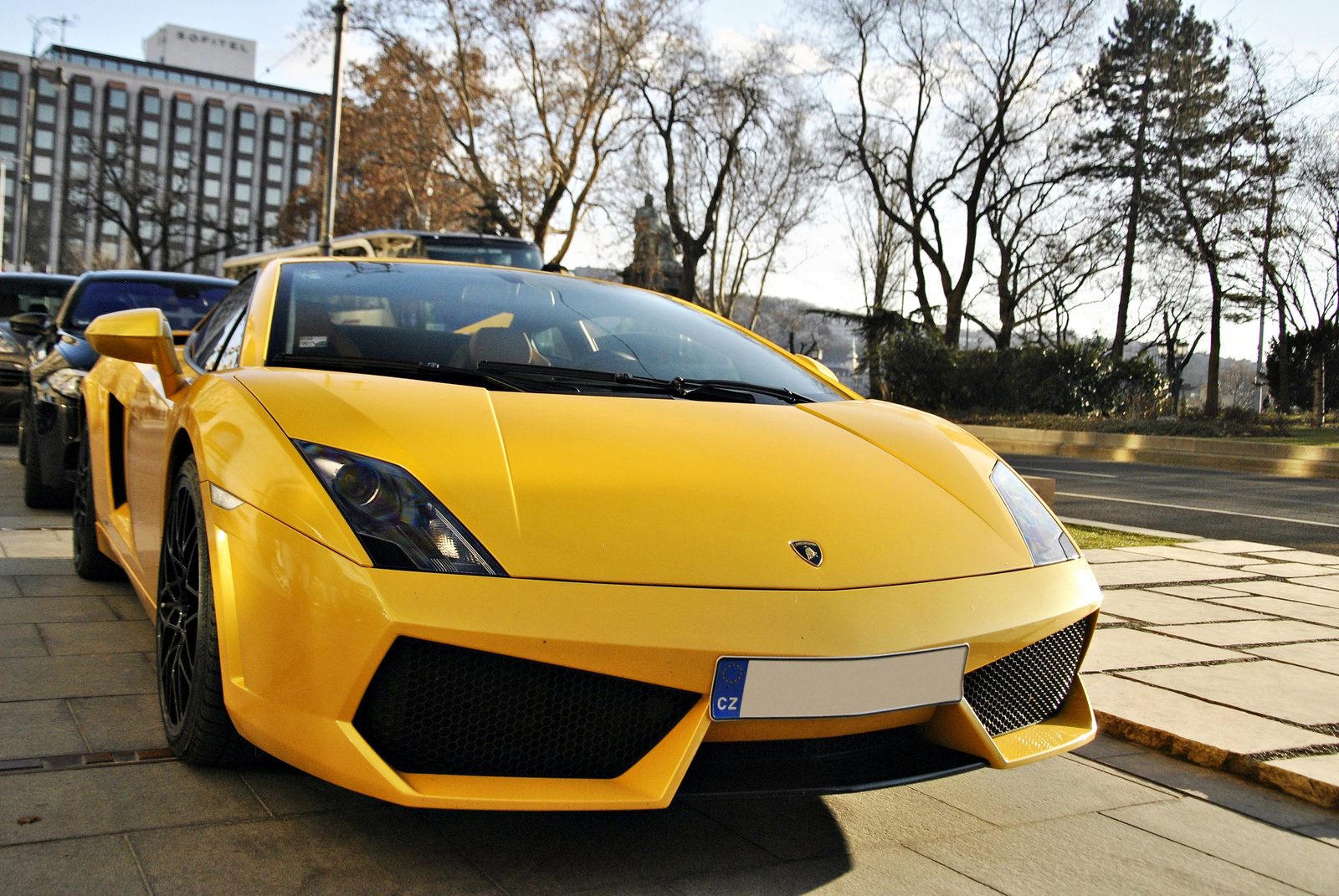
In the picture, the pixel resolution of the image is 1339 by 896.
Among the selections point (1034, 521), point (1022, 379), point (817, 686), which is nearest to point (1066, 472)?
point (1022, 379)

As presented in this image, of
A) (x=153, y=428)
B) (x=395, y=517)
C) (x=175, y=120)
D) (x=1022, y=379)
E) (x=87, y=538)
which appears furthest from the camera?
(x=175, y=120)

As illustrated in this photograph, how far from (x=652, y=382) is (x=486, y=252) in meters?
15.2

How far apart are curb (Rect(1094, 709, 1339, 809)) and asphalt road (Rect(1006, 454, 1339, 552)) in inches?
209

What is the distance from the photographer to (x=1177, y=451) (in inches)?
711

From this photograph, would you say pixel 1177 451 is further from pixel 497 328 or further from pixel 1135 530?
pixel 497 328

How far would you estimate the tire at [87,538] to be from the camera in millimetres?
4402

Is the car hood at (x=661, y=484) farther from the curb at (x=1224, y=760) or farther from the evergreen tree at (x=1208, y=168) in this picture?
the evergreen tree at (x=1208, y=168)

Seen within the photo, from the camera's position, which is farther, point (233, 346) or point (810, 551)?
point (233, 346)

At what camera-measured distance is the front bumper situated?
1.88 meters

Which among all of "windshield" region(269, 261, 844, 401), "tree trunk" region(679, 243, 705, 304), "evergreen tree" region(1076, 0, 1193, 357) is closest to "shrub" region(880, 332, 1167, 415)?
"evergreen tree" region(1076, 0, 1193, 357)

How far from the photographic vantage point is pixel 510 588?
1911 millimetres

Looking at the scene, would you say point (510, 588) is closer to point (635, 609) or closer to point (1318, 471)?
point (635, 609)

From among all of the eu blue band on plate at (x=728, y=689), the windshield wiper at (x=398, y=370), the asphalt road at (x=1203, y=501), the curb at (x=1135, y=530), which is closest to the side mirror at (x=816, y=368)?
the windshield wiper at (x=398, y=370)

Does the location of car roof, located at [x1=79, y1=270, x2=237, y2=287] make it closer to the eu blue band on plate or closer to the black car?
the black car
